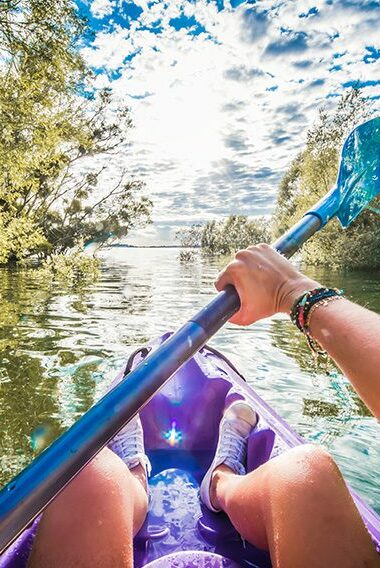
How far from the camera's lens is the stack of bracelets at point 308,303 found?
1.19m

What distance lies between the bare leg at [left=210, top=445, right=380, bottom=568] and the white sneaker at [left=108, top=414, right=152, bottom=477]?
0.92m

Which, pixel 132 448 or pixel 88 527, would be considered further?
pixel 132 448

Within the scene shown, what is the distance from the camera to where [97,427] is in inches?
41.8

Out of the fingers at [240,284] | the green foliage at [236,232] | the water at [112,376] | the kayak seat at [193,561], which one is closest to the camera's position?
the fingers at [240,284]

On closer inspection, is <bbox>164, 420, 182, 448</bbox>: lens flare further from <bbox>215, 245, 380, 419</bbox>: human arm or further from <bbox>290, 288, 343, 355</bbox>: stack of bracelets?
<bbox>290, 288, 343, 355</bbox>: stack of bracelets

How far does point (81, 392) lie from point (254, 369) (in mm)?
2435

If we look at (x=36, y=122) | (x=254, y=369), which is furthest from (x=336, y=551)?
(x=36, y=122)

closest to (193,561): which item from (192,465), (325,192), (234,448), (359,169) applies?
(234,448)

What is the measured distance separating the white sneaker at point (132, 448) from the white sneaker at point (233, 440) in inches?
14.8

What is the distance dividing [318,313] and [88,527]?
100 centimetres

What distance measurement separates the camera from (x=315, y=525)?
1292 mm

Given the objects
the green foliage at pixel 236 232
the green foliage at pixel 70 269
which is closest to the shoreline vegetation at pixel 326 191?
the green foliage at pixel 70 269

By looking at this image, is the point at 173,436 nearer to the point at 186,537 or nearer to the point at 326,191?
the point at 186,537

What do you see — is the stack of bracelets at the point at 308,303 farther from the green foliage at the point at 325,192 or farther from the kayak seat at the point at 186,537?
the green foliage at the point at 325,192
